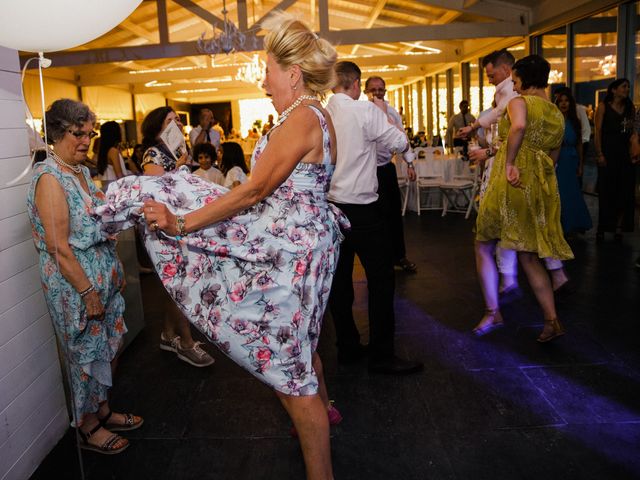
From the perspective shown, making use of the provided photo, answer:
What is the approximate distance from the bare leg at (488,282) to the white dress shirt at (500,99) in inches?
31.4

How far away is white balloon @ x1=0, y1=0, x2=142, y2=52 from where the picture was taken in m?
1.51

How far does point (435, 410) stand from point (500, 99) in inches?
81.2

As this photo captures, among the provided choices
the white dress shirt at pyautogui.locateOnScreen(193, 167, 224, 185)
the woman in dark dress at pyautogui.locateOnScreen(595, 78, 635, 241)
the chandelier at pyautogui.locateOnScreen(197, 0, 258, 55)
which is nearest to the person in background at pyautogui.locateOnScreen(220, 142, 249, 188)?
the white dress shirt at pyautogui.locateOnScreen(193, 167, 224, 185)

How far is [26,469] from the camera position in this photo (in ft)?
7.15

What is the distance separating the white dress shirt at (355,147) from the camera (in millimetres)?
2795

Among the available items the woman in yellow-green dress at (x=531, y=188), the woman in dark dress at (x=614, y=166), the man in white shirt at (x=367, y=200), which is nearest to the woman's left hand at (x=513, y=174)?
the woman in yellow-green dress at (x=531, y=188)

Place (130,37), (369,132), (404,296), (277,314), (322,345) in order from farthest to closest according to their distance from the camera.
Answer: (130,37) → (404,296) → (322,345) → (369,132) → (277,314)

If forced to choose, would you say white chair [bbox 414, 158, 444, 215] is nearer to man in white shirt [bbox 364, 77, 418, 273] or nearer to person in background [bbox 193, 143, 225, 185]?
man in white shirt [bbox 364, 77, 418, 273]

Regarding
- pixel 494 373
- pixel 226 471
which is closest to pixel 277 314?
pixel 226 471

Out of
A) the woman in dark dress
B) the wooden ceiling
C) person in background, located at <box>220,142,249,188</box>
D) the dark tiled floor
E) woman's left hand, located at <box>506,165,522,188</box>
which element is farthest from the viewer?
the wooden ceiling

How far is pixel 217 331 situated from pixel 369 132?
4.78ft

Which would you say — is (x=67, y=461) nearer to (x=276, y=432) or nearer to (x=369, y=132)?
(x=276, y=432)

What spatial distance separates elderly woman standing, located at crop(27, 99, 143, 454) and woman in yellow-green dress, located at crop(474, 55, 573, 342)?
2.01 metres

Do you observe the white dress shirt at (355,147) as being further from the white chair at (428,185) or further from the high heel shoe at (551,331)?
the white chair at (428,185)
